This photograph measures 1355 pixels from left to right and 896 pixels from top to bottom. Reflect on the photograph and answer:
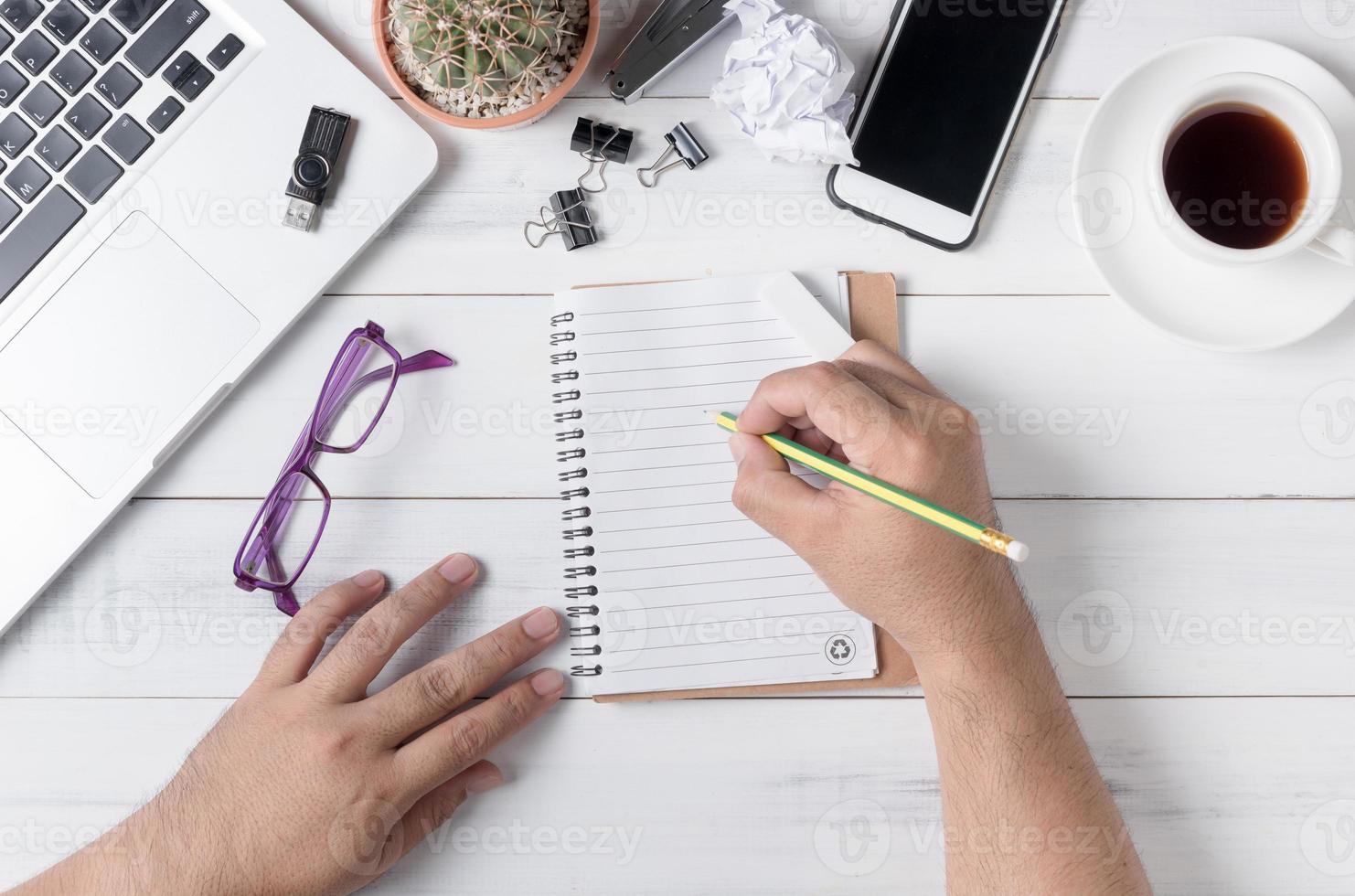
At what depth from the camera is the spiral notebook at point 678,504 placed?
814mm

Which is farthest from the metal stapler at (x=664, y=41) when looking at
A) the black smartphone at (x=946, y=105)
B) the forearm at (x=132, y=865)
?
the forearm at (x=132, y=865)

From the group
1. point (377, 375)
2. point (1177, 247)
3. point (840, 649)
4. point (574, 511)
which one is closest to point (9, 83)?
point (377, 375)

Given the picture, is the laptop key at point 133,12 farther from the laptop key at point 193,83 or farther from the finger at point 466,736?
the finger at point 466,736

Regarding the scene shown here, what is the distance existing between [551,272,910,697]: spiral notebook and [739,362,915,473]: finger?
100mm

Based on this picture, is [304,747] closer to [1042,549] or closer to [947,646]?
[947,646]

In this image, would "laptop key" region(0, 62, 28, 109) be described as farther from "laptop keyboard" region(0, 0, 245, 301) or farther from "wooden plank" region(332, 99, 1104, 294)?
"wooden plank" region(332, 99, 1104, 294)

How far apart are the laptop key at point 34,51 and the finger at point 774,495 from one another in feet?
2.23

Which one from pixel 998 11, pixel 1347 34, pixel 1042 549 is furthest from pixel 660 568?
pixel 1347 34

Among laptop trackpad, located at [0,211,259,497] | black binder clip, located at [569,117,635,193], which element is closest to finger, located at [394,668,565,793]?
laptop trackpad, located at [0,211,259,497]

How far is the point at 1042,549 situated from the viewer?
83cm

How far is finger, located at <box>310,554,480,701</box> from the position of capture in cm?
79

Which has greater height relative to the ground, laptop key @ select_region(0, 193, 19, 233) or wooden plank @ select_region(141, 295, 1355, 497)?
laptop key @ select_region(0, 193, 19, 233)

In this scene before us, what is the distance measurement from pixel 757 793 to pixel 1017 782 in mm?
229

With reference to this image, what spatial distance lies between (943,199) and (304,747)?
0.75 meters
